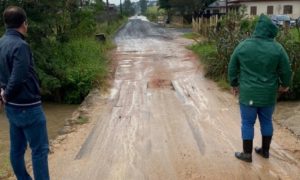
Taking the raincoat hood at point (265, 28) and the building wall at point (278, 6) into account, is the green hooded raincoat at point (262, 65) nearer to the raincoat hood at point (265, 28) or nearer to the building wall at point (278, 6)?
the raincoat hood at point (265, 28)

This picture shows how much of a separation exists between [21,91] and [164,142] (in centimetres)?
292

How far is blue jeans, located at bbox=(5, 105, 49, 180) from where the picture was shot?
13.9ft

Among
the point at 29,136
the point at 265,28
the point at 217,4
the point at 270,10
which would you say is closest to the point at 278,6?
the point at 270,10

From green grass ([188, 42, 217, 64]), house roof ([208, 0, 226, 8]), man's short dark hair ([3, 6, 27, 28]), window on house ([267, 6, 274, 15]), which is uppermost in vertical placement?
man's short dark hair ([3, 6, 27, 28])

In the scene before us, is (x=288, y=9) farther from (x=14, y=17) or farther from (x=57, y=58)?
(x=14, y=17)

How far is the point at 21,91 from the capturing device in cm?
411

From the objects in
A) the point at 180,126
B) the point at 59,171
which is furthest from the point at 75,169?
the point at 180,126

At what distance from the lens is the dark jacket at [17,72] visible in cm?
398

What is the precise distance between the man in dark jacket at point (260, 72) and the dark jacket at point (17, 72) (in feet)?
8.01

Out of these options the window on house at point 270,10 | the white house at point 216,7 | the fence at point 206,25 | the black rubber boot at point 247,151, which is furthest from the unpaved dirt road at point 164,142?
the white house at point 216,7

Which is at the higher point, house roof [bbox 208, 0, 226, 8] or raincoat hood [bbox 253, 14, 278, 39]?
raincoat hood [bbox 253, 14, 278, 39]

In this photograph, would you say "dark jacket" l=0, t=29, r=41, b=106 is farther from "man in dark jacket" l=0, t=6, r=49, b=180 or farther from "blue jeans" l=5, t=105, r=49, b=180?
"blue jeans" l=5, t=105, r=49, b=180

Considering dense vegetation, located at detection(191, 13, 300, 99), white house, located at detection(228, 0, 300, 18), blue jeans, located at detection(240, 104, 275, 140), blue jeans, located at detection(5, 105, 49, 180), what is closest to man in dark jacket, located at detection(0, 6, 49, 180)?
blue jeans, located at detection(5, 105, 49, 180)

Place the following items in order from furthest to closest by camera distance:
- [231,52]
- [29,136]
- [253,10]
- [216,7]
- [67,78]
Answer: [216,7]
[253,10]
[67,78]
[231,52]
[29,136]
